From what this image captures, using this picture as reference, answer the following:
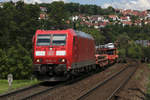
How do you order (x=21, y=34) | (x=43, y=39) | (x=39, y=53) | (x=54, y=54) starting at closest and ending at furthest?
(x=54, y=54) < (x=39, y=53) < (x=43, y=39) < (x=21, y=34)

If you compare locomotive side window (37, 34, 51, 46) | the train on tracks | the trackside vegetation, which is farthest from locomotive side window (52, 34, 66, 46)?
the trackside vegetation

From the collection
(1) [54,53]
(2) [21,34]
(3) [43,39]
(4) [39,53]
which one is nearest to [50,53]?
(1) [54,53]

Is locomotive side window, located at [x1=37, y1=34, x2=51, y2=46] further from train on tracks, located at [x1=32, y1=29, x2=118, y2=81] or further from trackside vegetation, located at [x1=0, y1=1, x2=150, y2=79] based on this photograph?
trackside vegetation, located at [x1=0, y1=1, x2=150, y2=79]

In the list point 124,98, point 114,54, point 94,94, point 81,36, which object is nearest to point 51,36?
point 81,36

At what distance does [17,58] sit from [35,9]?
102 ft

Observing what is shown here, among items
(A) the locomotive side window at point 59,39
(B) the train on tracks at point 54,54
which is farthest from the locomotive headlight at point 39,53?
(A) the locomotive side window at point 59,39

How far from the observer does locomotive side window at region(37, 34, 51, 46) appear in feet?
56.3

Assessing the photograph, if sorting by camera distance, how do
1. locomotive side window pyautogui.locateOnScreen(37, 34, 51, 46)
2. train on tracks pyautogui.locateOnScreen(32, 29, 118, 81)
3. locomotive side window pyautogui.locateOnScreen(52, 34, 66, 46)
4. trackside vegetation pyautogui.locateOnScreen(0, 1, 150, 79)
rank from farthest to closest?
trackside vegetation pyautogui.locateOnScreen(0, 1, 150, 79) → locomotive side window pyautogui.locateOnScreen(37, 34, 51, 46) → locomotive side window pyautogui.locateOnScreen(52, 34, 66, 46) → train on tracks pyautogui.locateOnScreen(32, 29, 118, 81)

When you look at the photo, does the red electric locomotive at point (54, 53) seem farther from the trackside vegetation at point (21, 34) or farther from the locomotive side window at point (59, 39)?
the trackside vegetation at point (21, 34)

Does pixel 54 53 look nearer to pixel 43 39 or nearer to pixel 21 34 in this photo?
pixel 43 39

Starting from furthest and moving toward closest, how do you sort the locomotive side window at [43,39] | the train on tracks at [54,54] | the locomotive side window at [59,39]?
the locomotive side window at [43,39] → the locomotive side window at [59,39] → the train on tracks at [54,54]

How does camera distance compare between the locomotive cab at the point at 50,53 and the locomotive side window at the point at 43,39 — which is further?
the locomotive side window at the point at 43,39

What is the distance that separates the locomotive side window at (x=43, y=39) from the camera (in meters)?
17.2

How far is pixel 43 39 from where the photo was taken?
17.2 meters
